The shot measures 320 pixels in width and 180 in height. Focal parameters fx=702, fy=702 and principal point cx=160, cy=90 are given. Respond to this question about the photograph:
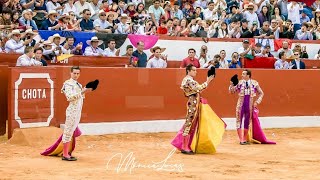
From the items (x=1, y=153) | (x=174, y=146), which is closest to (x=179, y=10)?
(x=174, y=146)

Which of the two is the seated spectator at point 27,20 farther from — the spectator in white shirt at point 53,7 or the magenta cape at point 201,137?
the magenta cape at point 201,137

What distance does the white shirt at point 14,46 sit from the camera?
41.0 feet

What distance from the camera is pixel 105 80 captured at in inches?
518

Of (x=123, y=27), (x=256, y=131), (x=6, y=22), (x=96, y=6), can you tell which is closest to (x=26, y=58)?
(x=6, y=22)

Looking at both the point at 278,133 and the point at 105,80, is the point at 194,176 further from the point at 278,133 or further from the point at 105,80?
the point at 278,133

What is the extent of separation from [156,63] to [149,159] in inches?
181

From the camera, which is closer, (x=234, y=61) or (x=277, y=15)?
(x=234, y=61)

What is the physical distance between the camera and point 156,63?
14.4m

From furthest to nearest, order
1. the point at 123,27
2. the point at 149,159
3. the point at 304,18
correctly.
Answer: the point at 304,18 → the point at 123,27 → the point at 149,159

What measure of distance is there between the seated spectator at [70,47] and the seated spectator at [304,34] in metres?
6.46

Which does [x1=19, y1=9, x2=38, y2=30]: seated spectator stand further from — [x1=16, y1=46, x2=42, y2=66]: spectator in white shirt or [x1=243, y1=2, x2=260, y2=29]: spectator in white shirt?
[x1=243, y1=2, x2=260, y2=29]: spectator in white shirt

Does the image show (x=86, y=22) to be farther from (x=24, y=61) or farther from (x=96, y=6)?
(x=24, y=61)

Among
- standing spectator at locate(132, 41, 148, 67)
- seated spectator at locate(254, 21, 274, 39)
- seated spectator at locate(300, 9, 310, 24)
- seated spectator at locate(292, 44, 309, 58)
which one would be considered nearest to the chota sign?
standing spectator at locate(132, 41, 148, 67)

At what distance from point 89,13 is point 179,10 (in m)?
3.03
